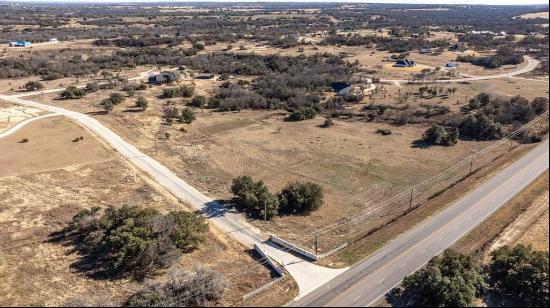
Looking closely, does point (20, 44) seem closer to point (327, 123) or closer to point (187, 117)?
point (187, 117)

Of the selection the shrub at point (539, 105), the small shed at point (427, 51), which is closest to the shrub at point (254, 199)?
the shrub at point (539, 105)

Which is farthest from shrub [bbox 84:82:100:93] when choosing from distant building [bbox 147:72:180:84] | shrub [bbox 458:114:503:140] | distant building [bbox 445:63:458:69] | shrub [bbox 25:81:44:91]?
distant building [bbox 445:63:458:69]

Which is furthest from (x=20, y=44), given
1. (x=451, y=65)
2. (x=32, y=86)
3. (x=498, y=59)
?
(x=498, y=59)

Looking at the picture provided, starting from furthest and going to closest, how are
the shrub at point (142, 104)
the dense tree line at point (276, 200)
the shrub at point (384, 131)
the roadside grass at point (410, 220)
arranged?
the shrub at point (142, 104) → the shrub at point (384, 131) → the dense tree line at point (276, 200) → the roadside grass at point (410, 220)

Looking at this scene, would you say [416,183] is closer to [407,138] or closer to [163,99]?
[407,138]

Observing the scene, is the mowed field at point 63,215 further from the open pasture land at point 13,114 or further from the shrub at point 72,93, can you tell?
the shrub at point 72,93

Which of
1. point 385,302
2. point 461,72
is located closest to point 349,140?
point 385,302

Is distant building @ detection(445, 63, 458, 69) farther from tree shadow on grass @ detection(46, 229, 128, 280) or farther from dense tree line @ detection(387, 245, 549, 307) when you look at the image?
tree shadow on grass @ detection(46, 229, 128, 280)
